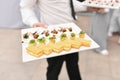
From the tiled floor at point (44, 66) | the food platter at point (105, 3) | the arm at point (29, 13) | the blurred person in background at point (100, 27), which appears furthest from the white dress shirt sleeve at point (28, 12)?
the blurred person in background at point (100, 27)

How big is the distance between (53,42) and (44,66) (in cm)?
84

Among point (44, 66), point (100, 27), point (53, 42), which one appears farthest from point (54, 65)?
point (100, 27)

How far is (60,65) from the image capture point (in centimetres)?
125

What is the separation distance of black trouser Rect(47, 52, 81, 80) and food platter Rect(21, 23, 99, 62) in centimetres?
12

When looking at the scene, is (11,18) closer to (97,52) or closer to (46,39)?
(97,52)

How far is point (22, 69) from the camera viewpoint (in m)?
1.88

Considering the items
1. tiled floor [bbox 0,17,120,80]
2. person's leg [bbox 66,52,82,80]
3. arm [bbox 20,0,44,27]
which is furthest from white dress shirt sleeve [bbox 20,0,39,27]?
tiled floor [bbox 0,17,120,80]

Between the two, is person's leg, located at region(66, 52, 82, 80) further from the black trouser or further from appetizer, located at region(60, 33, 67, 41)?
appetizer, located at region(60, 33, 67, 41)

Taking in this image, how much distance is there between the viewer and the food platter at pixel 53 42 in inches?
40.8

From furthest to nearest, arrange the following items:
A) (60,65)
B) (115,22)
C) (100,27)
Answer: (115,22) → (100,27) → (60,65)

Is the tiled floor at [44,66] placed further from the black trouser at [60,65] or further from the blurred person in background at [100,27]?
the black trouser at [60,65]

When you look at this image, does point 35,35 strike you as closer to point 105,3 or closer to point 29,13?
point 29,13

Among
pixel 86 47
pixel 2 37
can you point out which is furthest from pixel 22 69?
pixel 86 47

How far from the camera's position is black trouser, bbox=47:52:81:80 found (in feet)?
3.97
